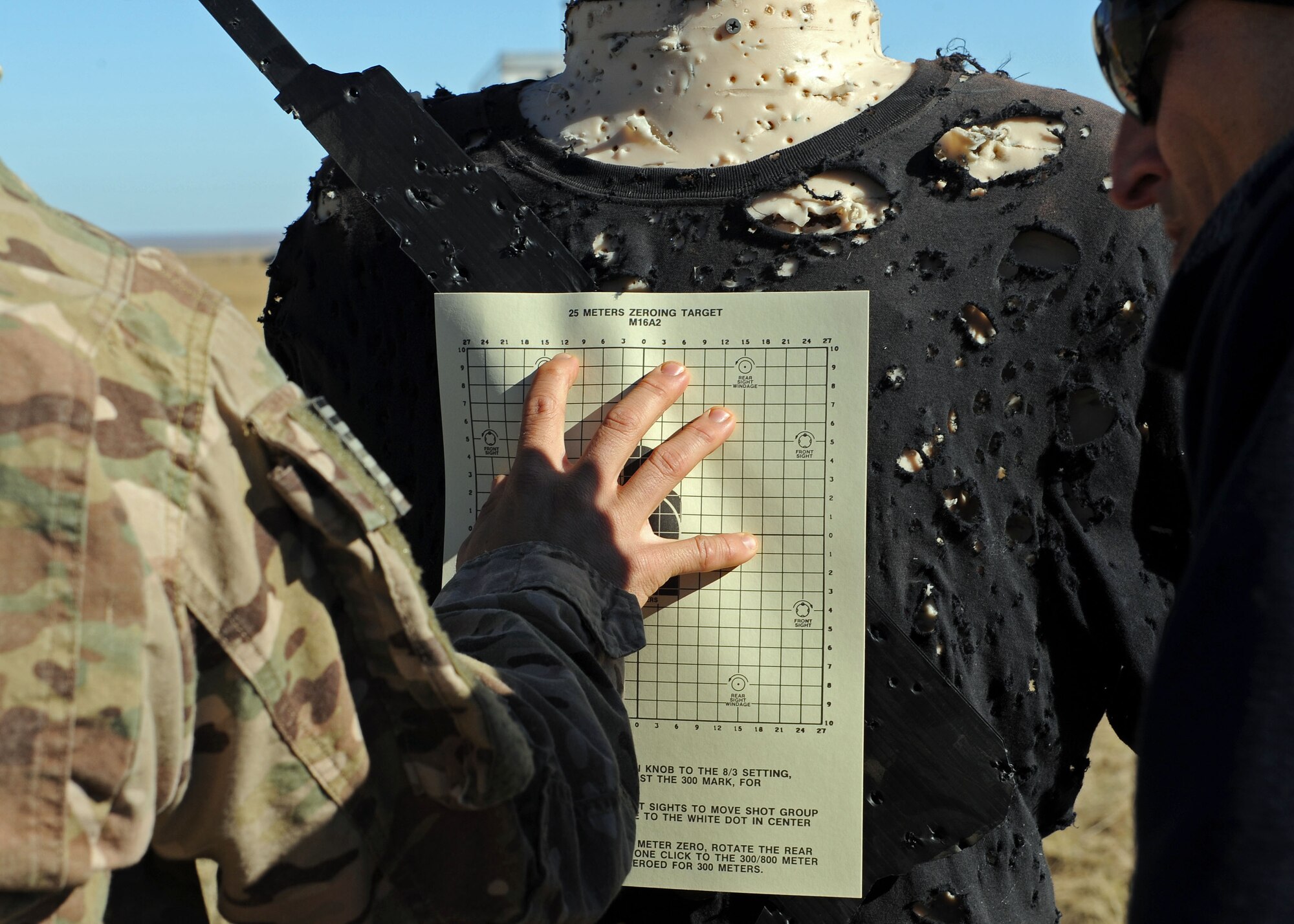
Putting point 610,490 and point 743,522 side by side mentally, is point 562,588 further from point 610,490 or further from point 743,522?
point 743,522

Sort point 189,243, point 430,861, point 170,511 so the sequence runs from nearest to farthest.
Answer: point 170,511 < point 430,861 < point 189,243

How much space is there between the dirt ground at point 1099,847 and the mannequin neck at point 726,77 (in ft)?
6.15

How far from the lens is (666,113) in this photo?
1168 mm

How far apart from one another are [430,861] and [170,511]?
0.29 meters

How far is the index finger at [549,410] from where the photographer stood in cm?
107

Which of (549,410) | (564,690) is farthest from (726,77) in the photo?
(564,690)

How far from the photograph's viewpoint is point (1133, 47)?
0.71 meters

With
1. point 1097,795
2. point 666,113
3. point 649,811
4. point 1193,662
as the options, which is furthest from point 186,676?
point 1097,795

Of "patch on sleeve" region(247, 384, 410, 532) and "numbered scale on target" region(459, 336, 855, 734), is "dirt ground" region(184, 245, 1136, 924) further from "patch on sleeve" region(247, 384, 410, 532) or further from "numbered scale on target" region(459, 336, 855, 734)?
"patch on sleeve" region(247, 384, 410, 532)

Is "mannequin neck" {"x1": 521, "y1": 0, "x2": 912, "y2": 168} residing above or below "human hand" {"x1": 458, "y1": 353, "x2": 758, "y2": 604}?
above

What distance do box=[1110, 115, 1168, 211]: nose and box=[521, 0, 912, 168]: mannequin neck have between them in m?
0.40

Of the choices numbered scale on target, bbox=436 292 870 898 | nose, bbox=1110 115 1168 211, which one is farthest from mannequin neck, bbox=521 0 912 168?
nose, bbox=1110 115 1168 211

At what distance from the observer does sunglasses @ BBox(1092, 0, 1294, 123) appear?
0.69m

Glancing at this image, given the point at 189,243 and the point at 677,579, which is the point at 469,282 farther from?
the point at 189,243
